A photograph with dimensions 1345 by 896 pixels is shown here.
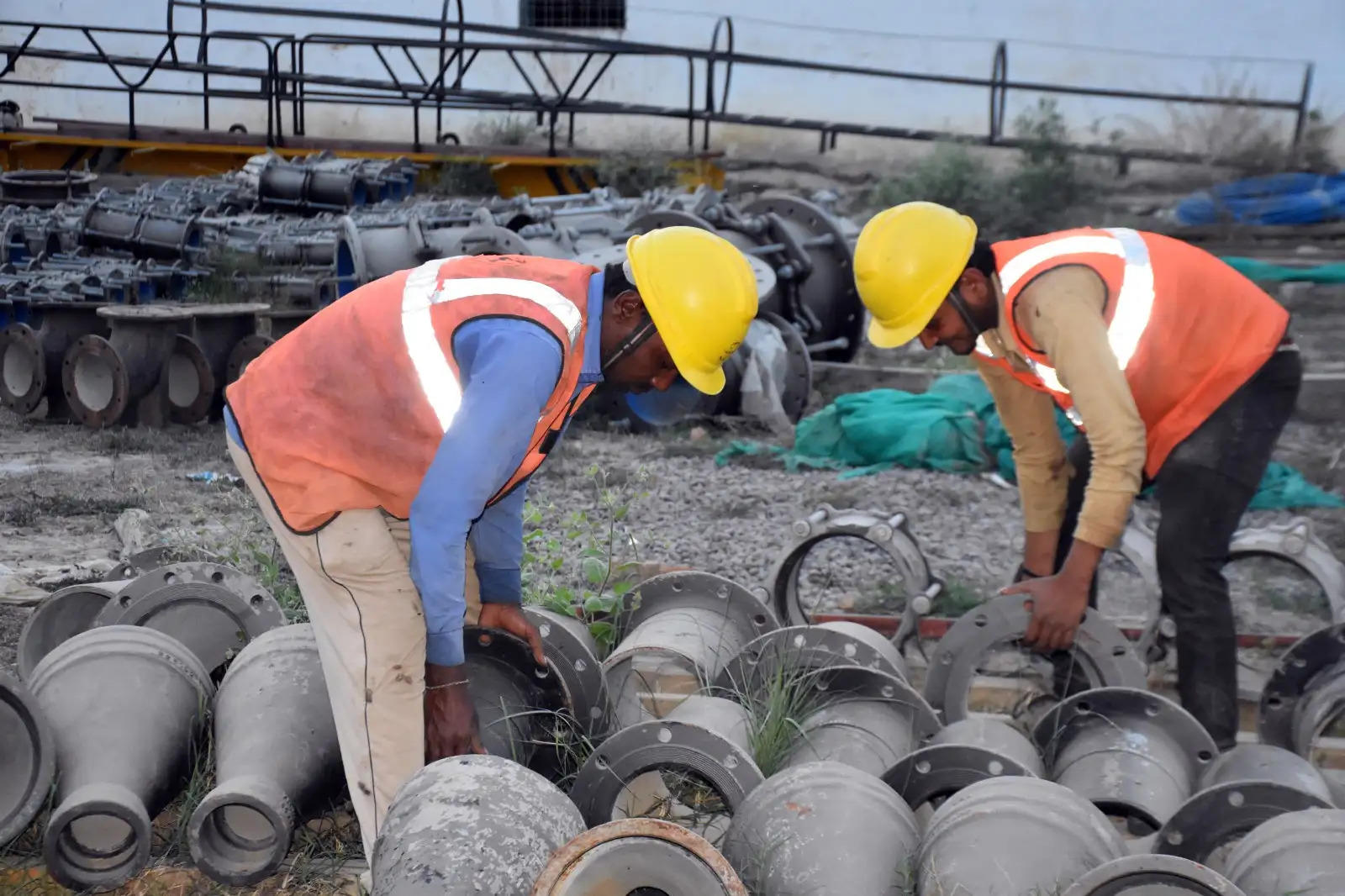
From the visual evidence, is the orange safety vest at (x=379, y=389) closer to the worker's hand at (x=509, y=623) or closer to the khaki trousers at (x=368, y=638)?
the khaki trousers at (x=368, y=638)

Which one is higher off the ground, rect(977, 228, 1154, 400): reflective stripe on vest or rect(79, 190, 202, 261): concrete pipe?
rect(977, 228, 1154, 400): reflective stripe on vest

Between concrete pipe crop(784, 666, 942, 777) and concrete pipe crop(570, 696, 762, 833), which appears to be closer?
concrete pipe crop(570, 696, 762, 833)

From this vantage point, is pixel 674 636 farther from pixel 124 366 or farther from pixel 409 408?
pixel 124 366

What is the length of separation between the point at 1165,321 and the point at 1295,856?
5.06 feet

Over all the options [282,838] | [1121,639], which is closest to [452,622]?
[282,838]

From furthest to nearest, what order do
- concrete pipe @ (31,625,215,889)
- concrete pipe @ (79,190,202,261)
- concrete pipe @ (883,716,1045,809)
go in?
concrete pipe @ (79,190,202,261)
concrete pipe @ (31,625,215,889)
concrete pipe @ (883,716,1045,809)

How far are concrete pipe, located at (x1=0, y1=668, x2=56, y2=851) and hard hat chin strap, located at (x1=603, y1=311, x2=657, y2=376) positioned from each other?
1.60 meters

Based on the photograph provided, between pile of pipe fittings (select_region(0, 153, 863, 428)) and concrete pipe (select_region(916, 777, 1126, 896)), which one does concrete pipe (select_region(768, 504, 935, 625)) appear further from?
pile of pipe fittings (select_region(0, 153, 863, 428))

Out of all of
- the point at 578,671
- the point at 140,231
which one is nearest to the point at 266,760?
the point at 578,671

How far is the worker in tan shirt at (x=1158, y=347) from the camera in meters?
3.54

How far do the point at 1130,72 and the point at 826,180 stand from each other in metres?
3.58

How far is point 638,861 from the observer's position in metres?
2.31

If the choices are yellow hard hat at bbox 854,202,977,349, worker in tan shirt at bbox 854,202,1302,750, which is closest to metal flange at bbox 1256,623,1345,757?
worker in tan shirt at bbox 854,202,1302,750

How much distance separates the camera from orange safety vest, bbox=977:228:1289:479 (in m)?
3.55
